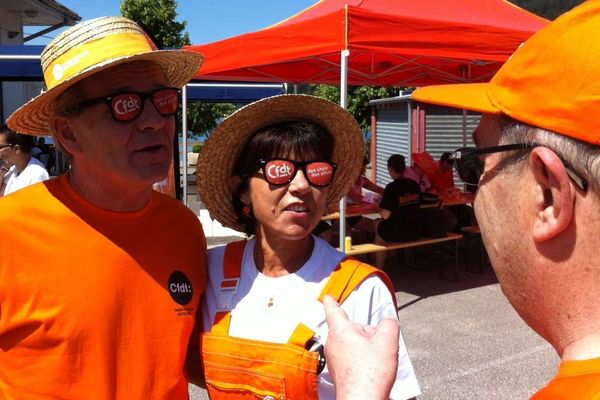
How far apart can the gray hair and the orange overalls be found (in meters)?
0.76

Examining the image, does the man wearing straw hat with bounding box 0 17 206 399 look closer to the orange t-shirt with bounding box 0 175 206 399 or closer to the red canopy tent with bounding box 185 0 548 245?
the orange t-shirt with bounding box 0 175 206 399

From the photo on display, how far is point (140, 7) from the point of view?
20438mm

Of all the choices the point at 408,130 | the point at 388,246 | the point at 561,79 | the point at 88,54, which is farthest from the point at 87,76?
the point at 408,130

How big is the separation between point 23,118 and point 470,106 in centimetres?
144

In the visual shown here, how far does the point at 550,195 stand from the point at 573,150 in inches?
3.4

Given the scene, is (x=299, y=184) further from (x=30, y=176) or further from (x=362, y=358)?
(x=30, y=176)

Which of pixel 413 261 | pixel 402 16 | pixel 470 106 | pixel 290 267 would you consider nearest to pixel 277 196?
pixel 290 267

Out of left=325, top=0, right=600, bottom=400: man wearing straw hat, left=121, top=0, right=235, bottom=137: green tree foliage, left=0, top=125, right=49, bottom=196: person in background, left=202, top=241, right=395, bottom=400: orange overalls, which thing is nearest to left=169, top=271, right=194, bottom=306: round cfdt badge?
left=202, top=241, right=395, bottom=400: orange overalls

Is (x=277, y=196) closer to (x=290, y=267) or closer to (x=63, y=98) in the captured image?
(x=290, y=267)

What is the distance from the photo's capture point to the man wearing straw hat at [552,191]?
0.87m

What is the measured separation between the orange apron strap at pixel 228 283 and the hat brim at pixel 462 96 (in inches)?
31.0

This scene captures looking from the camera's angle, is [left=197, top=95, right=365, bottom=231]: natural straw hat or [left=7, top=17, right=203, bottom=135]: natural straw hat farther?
[left=197, top=95, right=365, bottom=231]: natural straw hat

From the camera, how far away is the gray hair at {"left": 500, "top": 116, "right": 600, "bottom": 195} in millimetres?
872

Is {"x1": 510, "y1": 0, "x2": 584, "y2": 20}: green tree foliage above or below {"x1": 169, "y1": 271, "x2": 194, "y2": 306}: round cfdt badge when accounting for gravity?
above
